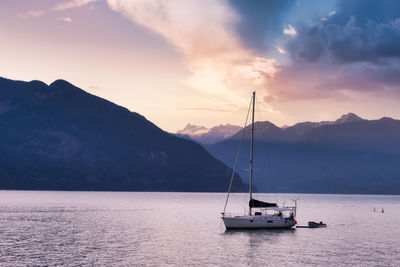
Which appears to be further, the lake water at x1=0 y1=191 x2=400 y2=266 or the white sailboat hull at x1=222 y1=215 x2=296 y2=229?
the white sailboat hull at x1=222 y1=215 x2=296 y2=229

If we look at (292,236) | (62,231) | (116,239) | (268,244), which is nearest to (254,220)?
(292,236)

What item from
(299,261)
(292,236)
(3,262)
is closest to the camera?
(3,262)

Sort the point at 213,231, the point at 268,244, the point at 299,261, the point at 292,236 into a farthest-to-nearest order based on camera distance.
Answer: the point at 213,231 → the point at 292,236 → the point at 268,244 → the point at 299,261

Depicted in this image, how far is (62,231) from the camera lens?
106312 mm

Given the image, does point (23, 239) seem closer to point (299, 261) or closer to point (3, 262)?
point (3, 262)

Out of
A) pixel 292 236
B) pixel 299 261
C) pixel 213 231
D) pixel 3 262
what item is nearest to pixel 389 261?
pixel 299 261

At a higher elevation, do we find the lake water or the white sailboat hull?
the white sailboat hull

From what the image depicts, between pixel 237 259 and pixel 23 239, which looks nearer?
pixel 237 259

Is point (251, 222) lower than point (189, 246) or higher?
higher

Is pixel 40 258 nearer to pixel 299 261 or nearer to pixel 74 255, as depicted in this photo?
pixel 74 255

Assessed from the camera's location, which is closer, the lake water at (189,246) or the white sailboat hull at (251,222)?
the lake water at (189,246)

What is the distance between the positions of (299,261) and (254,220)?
34.4 m

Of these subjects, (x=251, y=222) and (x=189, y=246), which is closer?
(x=189, y=246)

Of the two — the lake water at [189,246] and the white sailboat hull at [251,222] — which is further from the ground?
the white sailboat hull at [251,222]
